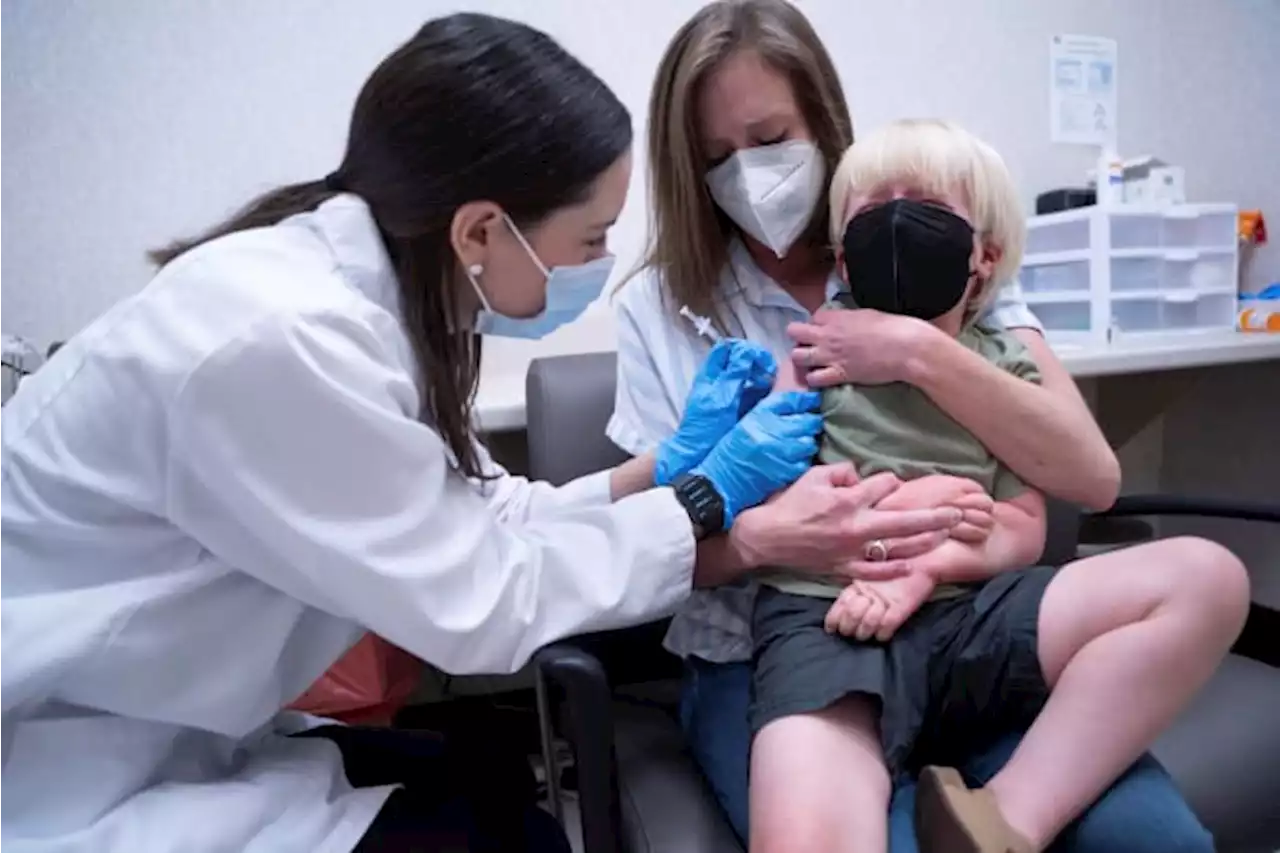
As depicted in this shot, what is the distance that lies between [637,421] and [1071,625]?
64 centimetres

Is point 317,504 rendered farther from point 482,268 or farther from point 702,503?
point 702,503

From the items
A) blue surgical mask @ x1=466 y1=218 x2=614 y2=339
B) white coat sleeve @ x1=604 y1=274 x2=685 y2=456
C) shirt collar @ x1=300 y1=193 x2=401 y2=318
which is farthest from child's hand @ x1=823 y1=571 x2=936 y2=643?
shirt collar @ x1=300 y1=193 x2=401 y2=318

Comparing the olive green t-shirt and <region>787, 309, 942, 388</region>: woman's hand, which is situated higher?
<region>787, 309, 942, 388</region>: woman's hand

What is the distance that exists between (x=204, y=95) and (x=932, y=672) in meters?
1.76

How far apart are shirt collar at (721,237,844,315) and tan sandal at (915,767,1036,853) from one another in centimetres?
70

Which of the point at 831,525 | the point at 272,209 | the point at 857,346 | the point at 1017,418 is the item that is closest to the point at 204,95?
the point at 272,209

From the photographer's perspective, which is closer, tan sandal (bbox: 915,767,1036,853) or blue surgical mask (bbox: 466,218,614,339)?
tan sandal (bbox: 915,767,1036,853)

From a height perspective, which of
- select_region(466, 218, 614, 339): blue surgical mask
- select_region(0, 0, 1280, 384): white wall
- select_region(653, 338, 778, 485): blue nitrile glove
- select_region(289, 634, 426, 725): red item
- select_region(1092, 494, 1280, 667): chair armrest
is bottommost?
select_region(289, 634, 426, 725): red item

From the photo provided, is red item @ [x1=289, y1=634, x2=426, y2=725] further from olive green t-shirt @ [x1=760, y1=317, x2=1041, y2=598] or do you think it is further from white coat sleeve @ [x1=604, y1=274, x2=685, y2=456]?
olive green t-shirt @ [x1=760, y1=317, x2=1041, y2=598]

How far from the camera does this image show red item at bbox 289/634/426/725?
155 centimetres

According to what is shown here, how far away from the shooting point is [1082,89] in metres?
2.37

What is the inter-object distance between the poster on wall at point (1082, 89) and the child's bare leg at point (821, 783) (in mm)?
1987

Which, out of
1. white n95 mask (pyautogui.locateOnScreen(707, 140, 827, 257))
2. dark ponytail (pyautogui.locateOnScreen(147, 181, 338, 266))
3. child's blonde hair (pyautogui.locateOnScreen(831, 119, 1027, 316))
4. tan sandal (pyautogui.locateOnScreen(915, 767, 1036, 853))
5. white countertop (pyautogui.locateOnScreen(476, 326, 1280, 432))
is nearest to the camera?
tan sandal (pyautogui.locateOnScreen(915, 767, 1036, 853))

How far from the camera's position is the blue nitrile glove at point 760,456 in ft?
3.67
